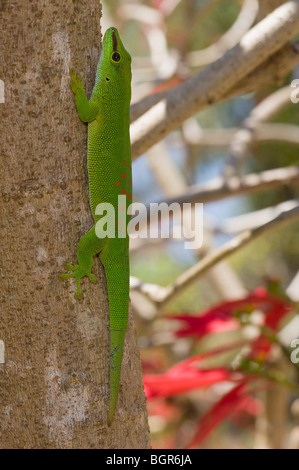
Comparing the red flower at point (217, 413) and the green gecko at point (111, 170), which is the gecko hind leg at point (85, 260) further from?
the red flower at point (217, 413)

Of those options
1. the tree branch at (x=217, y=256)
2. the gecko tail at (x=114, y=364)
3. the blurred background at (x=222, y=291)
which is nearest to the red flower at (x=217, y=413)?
the blurred background at (x=222, y=291)

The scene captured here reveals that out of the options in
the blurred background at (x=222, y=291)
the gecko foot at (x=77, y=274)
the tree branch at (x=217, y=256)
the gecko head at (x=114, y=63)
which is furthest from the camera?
the blurred background at (x=222, y=291)

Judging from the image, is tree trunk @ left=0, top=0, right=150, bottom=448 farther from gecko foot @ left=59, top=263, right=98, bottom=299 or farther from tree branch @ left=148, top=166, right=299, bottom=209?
tree branch @ left=148, top=166, right=299, bottom=209

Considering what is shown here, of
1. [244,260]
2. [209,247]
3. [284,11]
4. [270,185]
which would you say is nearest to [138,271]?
[244,260]

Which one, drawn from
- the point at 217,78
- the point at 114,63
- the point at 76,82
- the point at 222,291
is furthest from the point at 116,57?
the point at 222,291

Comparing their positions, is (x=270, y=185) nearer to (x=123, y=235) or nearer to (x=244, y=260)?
(x=123, y=235)

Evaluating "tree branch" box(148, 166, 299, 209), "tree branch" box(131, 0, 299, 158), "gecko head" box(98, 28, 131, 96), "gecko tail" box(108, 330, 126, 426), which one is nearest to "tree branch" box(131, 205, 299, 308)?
"tree branch" box(148, 166, 299, 209)

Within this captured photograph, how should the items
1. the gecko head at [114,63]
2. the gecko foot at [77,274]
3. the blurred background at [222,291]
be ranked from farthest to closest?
the blurred background at [222,291] < the gecko head at [114,63] < the gecko foot at [77,274]
